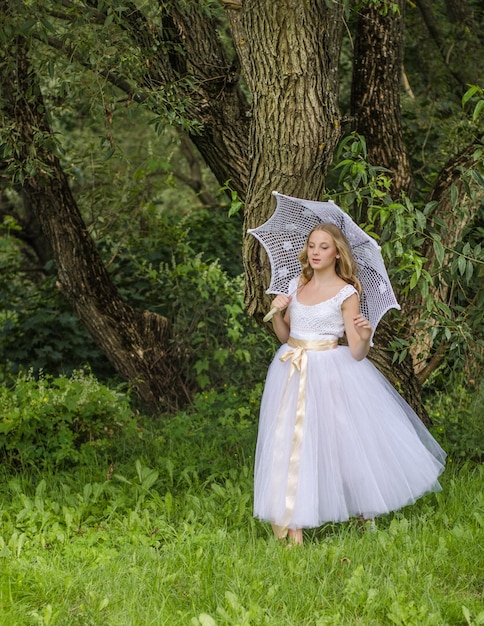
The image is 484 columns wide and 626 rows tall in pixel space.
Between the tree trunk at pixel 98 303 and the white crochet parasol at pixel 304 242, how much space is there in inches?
95.6

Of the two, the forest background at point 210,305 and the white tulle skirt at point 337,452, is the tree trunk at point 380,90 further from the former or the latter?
the white tulle skirt at point 337,452

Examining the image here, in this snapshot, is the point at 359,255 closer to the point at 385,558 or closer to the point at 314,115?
the point at 314,115

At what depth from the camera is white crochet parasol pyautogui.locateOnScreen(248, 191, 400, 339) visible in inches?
169

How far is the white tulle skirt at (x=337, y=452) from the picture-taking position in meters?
Result: 4.10

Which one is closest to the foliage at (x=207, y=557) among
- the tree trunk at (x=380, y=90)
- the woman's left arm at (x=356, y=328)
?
the woman's left arm at (x=356, y=328)

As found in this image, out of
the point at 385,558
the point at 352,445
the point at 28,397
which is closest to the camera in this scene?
the point at 385,558

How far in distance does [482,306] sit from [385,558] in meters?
1.91

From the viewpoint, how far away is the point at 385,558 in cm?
377

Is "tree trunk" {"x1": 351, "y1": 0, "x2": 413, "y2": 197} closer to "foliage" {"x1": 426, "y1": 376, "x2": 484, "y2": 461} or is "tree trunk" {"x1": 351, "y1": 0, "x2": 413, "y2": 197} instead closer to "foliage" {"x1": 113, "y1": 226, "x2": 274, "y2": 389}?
"foliage" {"x1": 426, "y1": 376, "x2": 484, "y2": 461}

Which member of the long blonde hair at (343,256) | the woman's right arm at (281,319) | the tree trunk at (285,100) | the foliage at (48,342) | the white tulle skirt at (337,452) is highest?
the tree trunk at (285,100)

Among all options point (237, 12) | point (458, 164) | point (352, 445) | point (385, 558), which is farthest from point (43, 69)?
point (385, 558)

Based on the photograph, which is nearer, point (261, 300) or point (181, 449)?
point (261, 300)

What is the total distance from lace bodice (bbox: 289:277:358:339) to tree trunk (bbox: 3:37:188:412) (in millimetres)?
2813

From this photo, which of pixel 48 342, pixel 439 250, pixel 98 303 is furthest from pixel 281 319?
pixel 48 342
